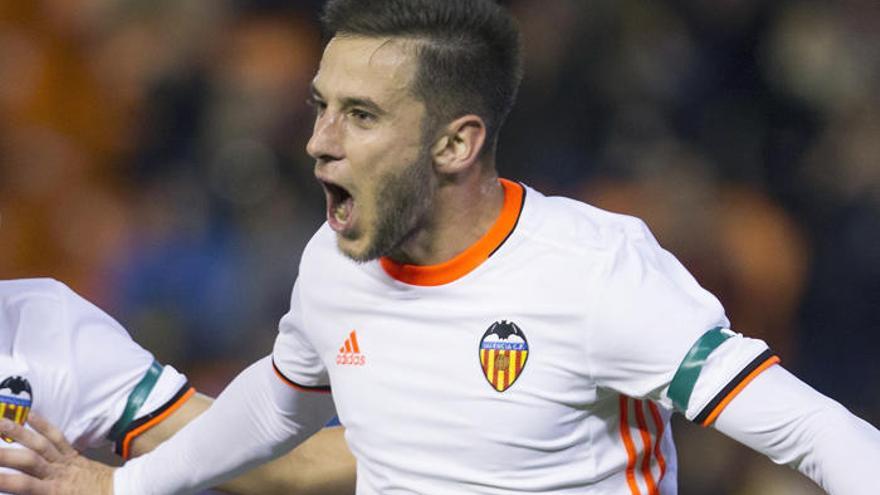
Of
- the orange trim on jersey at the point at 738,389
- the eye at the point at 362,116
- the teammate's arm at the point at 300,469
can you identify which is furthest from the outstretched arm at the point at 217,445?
the orange trim on jersey at the point at 738,389

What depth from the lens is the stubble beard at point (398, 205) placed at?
2.39 metres

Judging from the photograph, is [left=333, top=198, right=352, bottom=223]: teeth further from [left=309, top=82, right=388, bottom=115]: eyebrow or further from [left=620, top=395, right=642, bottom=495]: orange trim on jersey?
[left=620, top=395, right=642, bottom=495]: orange trim on jersey

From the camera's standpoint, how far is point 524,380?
2318mm

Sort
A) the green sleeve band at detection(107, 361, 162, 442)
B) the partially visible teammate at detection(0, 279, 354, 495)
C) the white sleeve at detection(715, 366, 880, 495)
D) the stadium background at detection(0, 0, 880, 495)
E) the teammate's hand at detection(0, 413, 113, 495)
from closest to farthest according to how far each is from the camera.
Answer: the white sleeve at detection(715, 366, 880, 495)
the teammate's hand at detection(0, 413, 113, 495)
the partially visible teammate at detection(0, 279, 354, 495)
the green sleeve band at detection(107, 361, 162, 442)
the stadium background at detection(0, 0, 880, 495)

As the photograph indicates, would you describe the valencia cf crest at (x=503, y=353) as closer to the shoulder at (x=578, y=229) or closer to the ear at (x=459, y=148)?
the shoulder at (x=578, y=229)

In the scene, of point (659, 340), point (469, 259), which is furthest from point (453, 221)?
point (659, 340)

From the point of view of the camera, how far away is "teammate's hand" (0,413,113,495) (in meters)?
2.65

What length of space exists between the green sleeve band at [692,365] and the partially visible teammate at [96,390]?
1.08 m

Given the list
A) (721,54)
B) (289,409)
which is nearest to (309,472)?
(289,409)

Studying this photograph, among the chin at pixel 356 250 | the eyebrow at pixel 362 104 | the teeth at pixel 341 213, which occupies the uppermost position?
the eyebrow at pixel 362 104

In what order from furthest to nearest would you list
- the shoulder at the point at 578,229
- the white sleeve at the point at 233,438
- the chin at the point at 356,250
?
the white sleeve at the point at 233,438
the chin at the point at 356,250
the shoulder at the point at 578,229

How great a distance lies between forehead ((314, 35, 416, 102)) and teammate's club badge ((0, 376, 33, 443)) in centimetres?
96

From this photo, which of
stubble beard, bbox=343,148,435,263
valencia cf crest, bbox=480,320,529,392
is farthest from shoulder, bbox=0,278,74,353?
valencia cf crest, bbox=480,320,529,392

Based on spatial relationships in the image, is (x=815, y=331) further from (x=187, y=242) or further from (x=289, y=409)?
(x=289, y=409)
